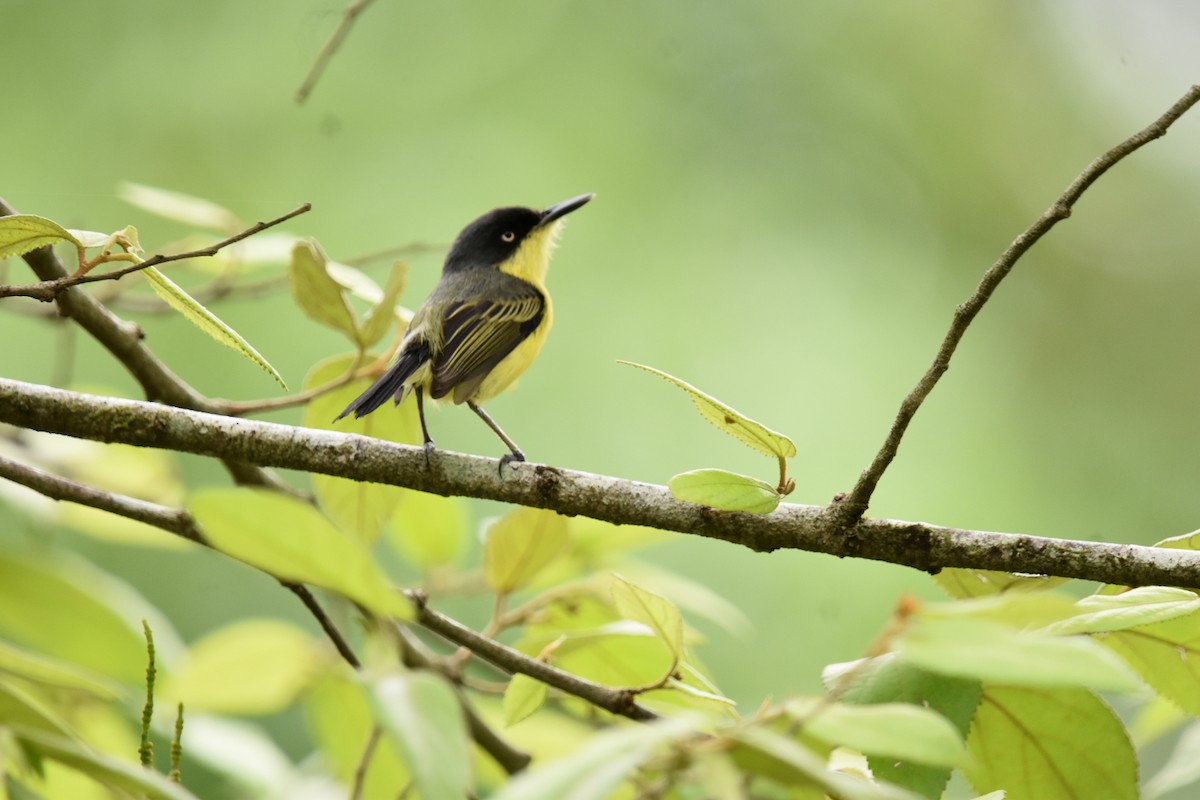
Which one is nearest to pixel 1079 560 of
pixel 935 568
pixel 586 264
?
pixel 935 568

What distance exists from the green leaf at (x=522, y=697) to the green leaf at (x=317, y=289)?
90 cm

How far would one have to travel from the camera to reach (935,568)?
4.96 ft

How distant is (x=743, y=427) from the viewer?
142cm

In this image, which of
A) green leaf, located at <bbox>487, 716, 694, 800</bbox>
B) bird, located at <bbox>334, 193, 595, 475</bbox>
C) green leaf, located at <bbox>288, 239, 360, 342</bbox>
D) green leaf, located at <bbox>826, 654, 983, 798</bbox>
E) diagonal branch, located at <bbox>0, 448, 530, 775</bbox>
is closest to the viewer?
green leaf, located at <bbox>487, 716, 694, 800</bbox>

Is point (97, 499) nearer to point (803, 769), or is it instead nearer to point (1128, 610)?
point (803, 769)

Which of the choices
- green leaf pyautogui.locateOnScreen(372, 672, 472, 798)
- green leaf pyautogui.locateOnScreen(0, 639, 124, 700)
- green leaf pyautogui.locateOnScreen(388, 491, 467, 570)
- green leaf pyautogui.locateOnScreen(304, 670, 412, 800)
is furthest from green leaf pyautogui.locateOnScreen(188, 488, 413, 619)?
green leaf pyautogui.locateOnScreen(388, 491, 467, 570)

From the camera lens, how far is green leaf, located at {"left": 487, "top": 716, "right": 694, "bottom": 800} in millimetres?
738

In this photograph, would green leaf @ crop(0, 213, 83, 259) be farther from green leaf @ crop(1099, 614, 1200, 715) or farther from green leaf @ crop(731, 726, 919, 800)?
green leaf @ crop(1099, 614, 1200, 715)

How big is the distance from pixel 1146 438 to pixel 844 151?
10.3 ft

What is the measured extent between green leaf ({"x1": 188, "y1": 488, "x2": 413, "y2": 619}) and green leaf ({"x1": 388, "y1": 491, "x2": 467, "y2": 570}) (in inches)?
61.0

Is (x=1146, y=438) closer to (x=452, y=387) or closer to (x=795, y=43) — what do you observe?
(x=795, y=43)

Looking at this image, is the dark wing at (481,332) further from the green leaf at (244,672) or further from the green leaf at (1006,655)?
the green leaf at (1006,655)

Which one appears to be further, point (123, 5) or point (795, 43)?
point (795, 43)

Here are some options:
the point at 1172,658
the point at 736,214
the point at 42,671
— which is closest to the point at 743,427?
the point at 1172,658
